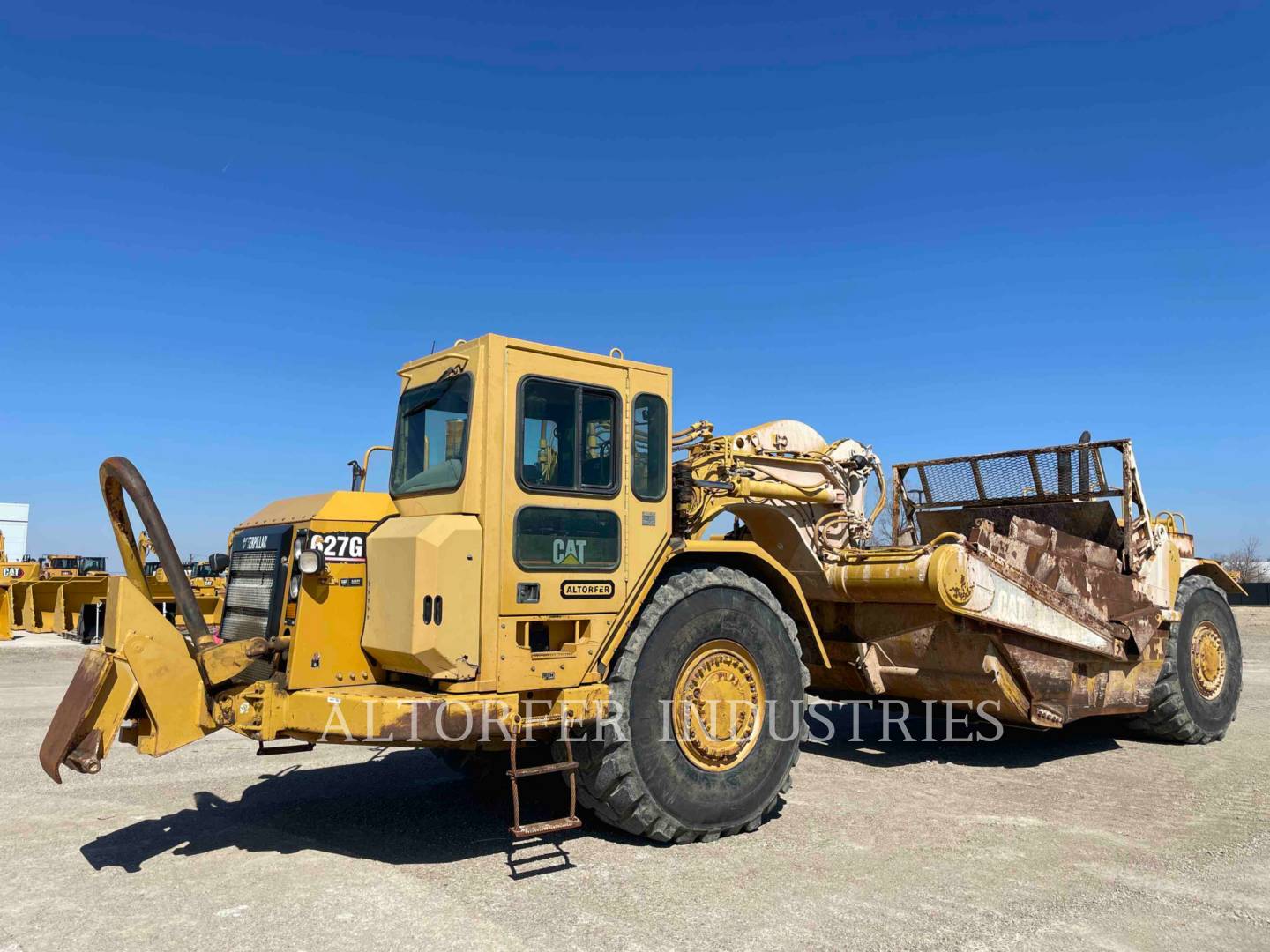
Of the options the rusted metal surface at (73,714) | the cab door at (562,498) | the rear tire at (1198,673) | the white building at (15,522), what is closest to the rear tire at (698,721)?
the cab door at (562,498)

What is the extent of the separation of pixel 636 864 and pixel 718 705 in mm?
1101

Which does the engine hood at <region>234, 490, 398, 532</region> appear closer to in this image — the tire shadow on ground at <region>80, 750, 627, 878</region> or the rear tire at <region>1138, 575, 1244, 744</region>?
the tire shadow on ground at <region>80, 750, 627, 878</region>

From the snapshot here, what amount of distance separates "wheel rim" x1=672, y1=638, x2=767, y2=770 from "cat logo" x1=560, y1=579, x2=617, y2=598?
0.70 meters

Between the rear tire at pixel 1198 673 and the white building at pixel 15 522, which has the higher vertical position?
the white building at pixel 15 522

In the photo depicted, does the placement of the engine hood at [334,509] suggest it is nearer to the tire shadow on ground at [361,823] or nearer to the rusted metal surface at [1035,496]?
the tire shadow on ground at [361,823]

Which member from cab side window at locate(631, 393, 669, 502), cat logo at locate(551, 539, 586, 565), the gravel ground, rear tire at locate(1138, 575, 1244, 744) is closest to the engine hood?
cat logo at locate(551, 539, 586, 565)

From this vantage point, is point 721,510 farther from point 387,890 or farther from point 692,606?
point 387,890

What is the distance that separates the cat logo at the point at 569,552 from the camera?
557 cm

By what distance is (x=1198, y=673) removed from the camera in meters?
9.45

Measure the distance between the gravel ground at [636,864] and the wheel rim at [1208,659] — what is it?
120 cm

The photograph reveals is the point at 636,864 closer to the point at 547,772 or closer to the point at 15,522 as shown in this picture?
the point at 547,772

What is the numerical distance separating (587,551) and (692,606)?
2.57 ft

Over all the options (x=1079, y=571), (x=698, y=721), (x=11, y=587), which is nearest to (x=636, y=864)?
(x=698, y=721)

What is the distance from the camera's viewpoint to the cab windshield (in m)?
5.64
